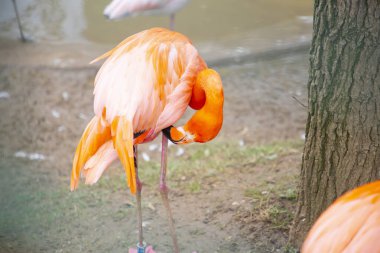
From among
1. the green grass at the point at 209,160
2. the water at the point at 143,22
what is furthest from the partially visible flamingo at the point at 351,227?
the water at the point at 143,22

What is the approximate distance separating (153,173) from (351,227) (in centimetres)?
194

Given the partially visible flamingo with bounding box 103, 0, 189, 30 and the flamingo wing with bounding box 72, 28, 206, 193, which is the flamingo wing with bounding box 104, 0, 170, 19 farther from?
the flamingo wing with bounding box 72, 28, 206, 193

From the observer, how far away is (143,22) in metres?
5.13

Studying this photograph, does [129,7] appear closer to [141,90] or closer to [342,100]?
[141,90]

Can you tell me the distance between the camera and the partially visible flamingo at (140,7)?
4.03 meters

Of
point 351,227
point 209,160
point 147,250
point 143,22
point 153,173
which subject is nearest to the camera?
point 351,227

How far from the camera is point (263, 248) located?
8.44ft

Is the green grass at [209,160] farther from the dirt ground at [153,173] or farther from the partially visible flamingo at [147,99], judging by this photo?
the partially visible flamingo at [147,99]

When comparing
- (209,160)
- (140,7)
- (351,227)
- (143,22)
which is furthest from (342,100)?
(143,22)

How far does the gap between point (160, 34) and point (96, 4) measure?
2321 millimetres

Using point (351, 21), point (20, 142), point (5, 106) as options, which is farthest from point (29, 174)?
point (351, 21)

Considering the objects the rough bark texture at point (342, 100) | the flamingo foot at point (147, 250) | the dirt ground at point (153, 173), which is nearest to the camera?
the rough bark texture at point (342, 100)

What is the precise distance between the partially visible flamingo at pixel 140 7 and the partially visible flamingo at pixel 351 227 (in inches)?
104

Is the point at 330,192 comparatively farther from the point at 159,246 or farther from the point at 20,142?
the point at 20,142
